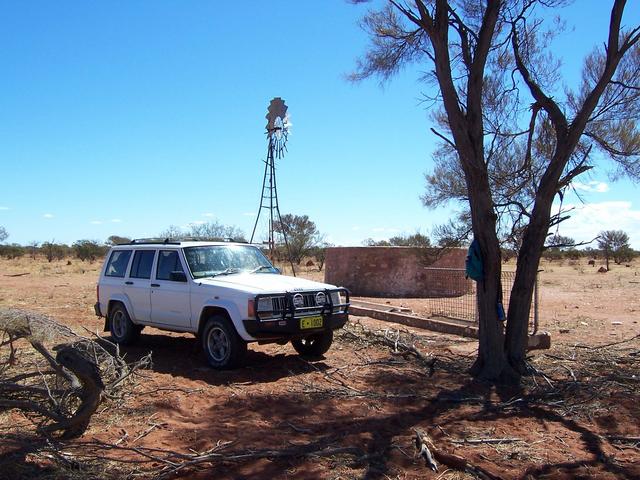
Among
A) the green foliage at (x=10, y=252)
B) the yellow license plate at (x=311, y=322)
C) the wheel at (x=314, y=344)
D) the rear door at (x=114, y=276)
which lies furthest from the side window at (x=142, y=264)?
the green foliage at (x=10, y=252)

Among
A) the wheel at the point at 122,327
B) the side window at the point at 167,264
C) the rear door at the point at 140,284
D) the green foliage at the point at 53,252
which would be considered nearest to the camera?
the side window at the point at 167,264

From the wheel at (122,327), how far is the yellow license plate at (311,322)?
10.9ft

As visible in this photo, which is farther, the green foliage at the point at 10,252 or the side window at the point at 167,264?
the green foliage at the point at 10,252

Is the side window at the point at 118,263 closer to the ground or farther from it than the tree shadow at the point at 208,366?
farther from it

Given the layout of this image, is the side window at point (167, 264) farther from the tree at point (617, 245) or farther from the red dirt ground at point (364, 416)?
the tree at point (617, 245)

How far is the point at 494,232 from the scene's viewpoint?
7852 mm

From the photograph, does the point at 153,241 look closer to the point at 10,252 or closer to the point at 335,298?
the point at 335,298

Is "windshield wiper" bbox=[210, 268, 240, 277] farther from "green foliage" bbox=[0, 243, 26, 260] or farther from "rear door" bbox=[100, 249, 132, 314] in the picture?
"green foliage" bbox=[0, 243, 26, 260]

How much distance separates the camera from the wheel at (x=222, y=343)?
26.3ft

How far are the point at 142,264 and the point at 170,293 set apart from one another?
110cm

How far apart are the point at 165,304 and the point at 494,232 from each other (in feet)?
15.5

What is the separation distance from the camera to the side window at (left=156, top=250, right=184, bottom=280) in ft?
30.1

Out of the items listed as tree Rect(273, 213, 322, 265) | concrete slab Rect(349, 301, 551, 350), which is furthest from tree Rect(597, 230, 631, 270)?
concrete slab Rect(349, 301, 551, 350)

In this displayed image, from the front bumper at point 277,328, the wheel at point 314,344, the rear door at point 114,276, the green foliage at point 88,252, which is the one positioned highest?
the green foliage at point 88,252
